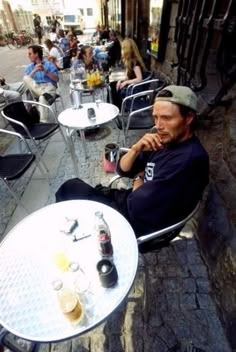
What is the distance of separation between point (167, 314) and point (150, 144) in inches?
43.2

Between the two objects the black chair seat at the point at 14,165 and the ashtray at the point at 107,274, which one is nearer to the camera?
the ashtray at the point at 107,274

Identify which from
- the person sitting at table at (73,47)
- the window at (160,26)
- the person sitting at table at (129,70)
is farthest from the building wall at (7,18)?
the person sitting at table at (129,70)

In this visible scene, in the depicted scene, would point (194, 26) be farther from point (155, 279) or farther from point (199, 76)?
point (155, 279)

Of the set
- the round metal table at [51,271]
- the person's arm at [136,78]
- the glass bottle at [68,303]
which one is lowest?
the person's arm at [136,78]

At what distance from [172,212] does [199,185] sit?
0.19 meters

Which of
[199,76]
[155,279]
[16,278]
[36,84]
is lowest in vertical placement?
[155,279]

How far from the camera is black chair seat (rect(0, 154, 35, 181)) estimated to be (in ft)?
6.51

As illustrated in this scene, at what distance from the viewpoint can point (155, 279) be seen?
5.42 ft

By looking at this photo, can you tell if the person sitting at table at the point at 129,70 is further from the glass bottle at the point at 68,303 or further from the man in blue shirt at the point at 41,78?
the glass bottle at the point at 68,303

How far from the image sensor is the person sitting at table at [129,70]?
3316 millimetres

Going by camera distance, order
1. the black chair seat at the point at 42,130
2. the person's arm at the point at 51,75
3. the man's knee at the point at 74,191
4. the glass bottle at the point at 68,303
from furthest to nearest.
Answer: the person's arm at the point at 51,75, the black chair seat at the point at 42,130, the man's knee at the point at 74,191, the glass bottle at the point at 68,303

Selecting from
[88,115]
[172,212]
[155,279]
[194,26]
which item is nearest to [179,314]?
[155,279]

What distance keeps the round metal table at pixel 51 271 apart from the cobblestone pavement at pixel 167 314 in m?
0.60

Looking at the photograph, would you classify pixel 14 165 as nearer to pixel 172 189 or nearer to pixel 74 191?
pixel 74 191
